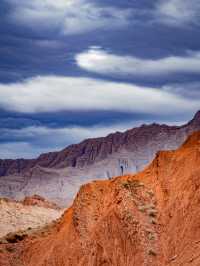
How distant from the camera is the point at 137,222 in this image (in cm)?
5050

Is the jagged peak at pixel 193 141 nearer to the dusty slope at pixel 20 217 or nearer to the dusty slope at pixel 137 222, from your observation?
the dusty slope at pixel 137 222

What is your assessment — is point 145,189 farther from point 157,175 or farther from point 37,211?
point 37,211

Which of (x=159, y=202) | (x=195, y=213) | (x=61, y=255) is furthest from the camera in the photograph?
(x=61, y=255)

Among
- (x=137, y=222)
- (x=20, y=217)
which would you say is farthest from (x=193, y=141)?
(x=20, y=217)

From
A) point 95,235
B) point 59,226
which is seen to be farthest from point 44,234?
point 95,235

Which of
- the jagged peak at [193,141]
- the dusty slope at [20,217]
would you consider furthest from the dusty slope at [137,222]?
the dusty slope at [20,217]

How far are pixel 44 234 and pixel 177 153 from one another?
17.0m

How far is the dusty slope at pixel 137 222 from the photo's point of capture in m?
48.2

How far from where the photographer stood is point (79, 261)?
5328 cm

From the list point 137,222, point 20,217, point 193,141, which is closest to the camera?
point 137,222

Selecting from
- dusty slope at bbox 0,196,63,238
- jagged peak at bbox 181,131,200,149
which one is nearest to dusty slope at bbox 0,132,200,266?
jagged peak at bbox 181,131,200,149

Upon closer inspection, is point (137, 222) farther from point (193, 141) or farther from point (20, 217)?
point (20, 217)

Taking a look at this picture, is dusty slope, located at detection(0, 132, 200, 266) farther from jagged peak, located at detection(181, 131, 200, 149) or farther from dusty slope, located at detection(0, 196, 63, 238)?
dusty slope, located at detection(0, 196, 63, 238)

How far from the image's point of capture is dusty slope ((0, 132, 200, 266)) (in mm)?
48219
